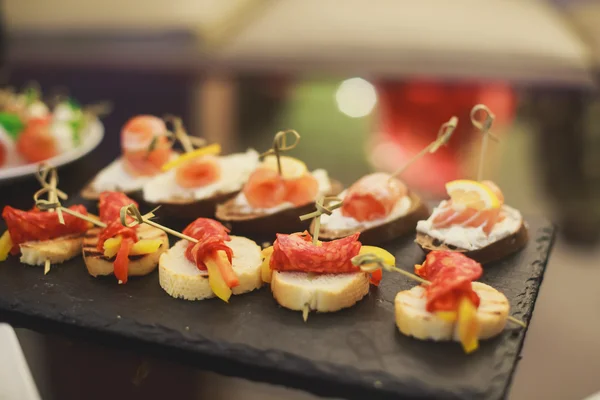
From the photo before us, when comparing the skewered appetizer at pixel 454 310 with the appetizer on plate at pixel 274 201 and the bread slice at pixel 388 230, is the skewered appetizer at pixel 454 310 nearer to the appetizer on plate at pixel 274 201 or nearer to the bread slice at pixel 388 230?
the bread slice at pixel 388 230

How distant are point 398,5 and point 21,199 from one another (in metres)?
3.17

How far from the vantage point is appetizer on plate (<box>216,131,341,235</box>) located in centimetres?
240

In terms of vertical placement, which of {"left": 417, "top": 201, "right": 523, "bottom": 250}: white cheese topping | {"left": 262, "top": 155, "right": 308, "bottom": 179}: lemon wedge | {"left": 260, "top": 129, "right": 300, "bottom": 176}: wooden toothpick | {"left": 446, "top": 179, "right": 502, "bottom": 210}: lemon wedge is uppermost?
{"left": 260, "top": 129, "right": 300, "bottom": 176}: wooden toothpick

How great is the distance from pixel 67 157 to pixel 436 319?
73.0 inches

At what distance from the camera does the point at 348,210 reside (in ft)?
7.56

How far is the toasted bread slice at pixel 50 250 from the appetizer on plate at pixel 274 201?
519mm

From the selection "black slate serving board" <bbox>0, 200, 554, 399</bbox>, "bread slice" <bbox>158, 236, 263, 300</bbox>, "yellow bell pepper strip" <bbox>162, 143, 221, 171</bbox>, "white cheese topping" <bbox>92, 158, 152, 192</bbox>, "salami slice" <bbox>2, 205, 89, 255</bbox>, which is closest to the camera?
"black slate serving board" <bbox>0, 200, 554, 399</bbox>

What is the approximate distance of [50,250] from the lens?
7.24 ft

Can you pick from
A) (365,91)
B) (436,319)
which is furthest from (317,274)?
(365,91)

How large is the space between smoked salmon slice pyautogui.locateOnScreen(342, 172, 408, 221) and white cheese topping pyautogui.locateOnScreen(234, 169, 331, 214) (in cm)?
23

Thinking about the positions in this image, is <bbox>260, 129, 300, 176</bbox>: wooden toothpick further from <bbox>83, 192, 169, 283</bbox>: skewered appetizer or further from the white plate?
the white plate

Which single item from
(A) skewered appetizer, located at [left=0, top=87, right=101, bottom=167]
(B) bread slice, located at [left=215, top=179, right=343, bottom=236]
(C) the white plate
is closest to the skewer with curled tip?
(B) bread slice, located at [left=215, top=179, right=343, bottom=236]

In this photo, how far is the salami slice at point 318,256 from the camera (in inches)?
75.4

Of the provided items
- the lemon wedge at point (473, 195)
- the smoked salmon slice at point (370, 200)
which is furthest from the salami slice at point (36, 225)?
the lemon wedge at point (473, 195)
